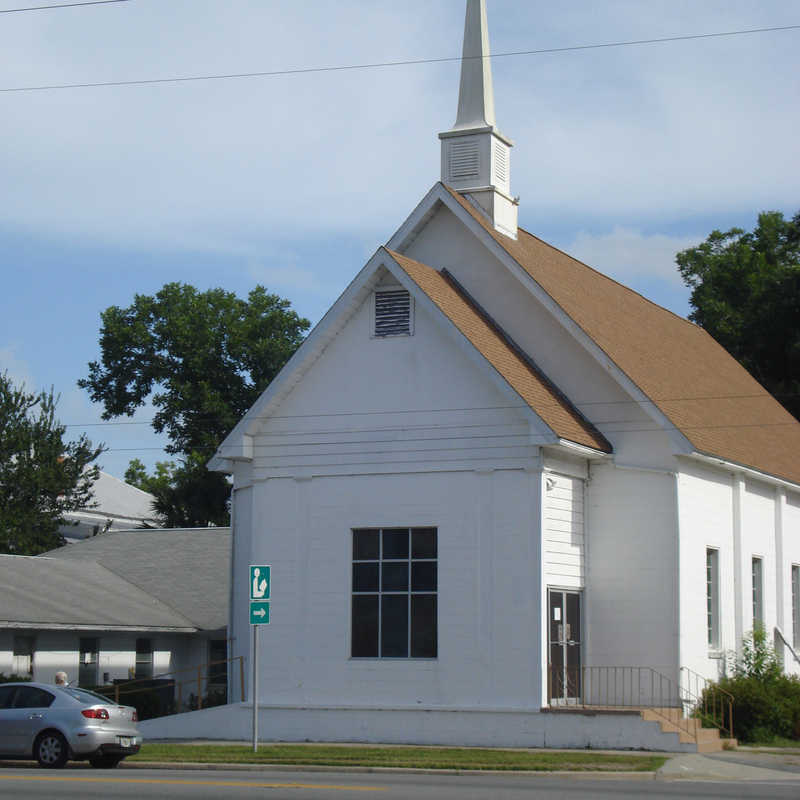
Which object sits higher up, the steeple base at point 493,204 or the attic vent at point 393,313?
the steeple base at point 493,204

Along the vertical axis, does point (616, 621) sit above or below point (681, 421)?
below

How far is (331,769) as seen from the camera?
21875 millimetres

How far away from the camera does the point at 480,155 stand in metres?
32.6

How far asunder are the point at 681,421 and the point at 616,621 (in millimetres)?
4275

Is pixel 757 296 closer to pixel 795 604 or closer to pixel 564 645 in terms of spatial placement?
pixel 795 604

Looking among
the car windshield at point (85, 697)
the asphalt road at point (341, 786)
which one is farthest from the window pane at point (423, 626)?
the car windshield at point (85, 697)

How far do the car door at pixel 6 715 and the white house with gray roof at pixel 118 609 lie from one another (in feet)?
34.0

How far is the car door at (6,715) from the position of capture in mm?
22672

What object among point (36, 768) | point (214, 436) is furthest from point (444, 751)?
point (214, 436)

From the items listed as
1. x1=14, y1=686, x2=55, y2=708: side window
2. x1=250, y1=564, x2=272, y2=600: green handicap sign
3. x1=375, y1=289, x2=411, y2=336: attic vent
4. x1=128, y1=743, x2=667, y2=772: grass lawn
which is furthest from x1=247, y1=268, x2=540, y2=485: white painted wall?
x1=14, y1=686, x2=55, y2=708: side window

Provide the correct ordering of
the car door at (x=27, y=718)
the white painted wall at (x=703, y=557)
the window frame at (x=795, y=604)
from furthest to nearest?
the window frame at (x=795, y=604) < the white painted wall at (x=703, y=557) < the car door at (x=27, y=718)

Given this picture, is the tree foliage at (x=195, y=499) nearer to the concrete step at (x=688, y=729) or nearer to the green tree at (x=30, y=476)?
the green tree at (x=30, y=476)

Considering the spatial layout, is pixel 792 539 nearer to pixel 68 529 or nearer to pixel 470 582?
pixel 470 582

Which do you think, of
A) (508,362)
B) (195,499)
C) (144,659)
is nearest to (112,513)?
(195,499)
